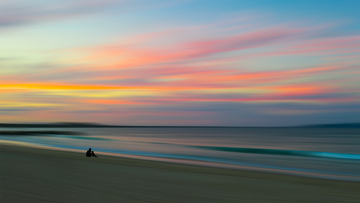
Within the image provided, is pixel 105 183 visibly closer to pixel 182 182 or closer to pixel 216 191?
pixel 182 182

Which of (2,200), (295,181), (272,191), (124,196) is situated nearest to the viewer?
(2,200)

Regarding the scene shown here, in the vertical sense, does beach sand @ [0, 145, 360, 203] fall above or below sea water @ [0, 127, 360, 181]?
below

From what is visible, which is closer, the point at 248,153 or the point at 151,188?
the point at 151,188

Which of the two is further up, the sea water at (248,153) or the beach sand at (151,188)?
the sea water at (248,153)

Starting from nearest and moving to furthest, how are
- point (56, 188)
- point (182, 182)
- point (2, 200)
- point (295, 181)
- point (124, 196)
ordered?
1. point (2, 200)
2. point (124, 196)
3. point (56, 188)
4. point (182, 182)
5. point (295, 181)

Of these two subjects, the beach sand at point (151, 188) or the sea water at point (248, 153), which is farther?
the sea water at point (248, 153)

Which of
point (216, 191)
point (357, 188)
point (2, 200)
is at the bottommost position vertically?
point (2, 200)

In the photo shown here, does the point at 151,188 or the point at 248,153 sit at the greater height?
the point at 248,153

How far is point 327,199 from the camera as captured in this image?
26.1 ft

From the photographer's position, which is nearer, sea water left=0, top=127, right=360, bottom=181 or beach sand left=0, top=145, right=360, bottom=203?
beach sand left=0, top=145, right=360, bottom=203

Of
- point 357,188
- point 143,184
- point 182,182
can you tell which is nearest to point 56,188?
point 143,184

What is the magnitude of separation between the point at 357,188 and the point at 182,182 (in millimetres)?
5494

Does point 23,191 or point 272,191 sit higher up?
point 272,191

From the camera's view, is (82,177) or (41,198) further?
(82,177)
